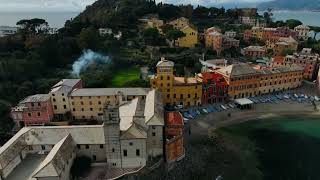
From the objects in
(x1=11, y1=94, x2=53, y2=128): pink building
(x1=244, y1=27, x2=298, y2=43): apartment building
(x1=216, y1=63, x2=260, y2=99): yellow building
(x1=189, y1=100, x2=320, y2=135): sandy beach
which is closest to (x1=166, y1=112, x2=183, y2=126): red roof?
(x1=189, y1=100, x2=320, y2=135): sandy beach

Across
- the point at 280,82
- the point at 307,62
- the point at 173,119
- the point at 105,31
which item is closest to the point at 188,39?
the point at 105,31

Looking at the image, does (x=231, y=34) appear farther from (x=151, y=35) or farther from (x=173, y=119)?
(x=173, y=119)

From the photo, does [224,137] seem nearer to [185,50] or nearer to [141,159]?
[141,159]

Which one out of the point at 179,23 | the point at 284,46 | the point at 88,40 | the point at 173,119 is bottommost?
the point at 173,119

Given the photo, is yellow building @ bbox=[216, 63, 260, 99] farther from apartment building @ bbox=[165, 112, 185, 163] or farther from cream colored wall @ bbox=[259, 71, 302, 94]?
apartment building @ bbox=[165, 112, 185, 163]

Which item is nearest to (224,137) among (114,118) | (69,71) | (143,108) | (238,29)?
(143,108)
